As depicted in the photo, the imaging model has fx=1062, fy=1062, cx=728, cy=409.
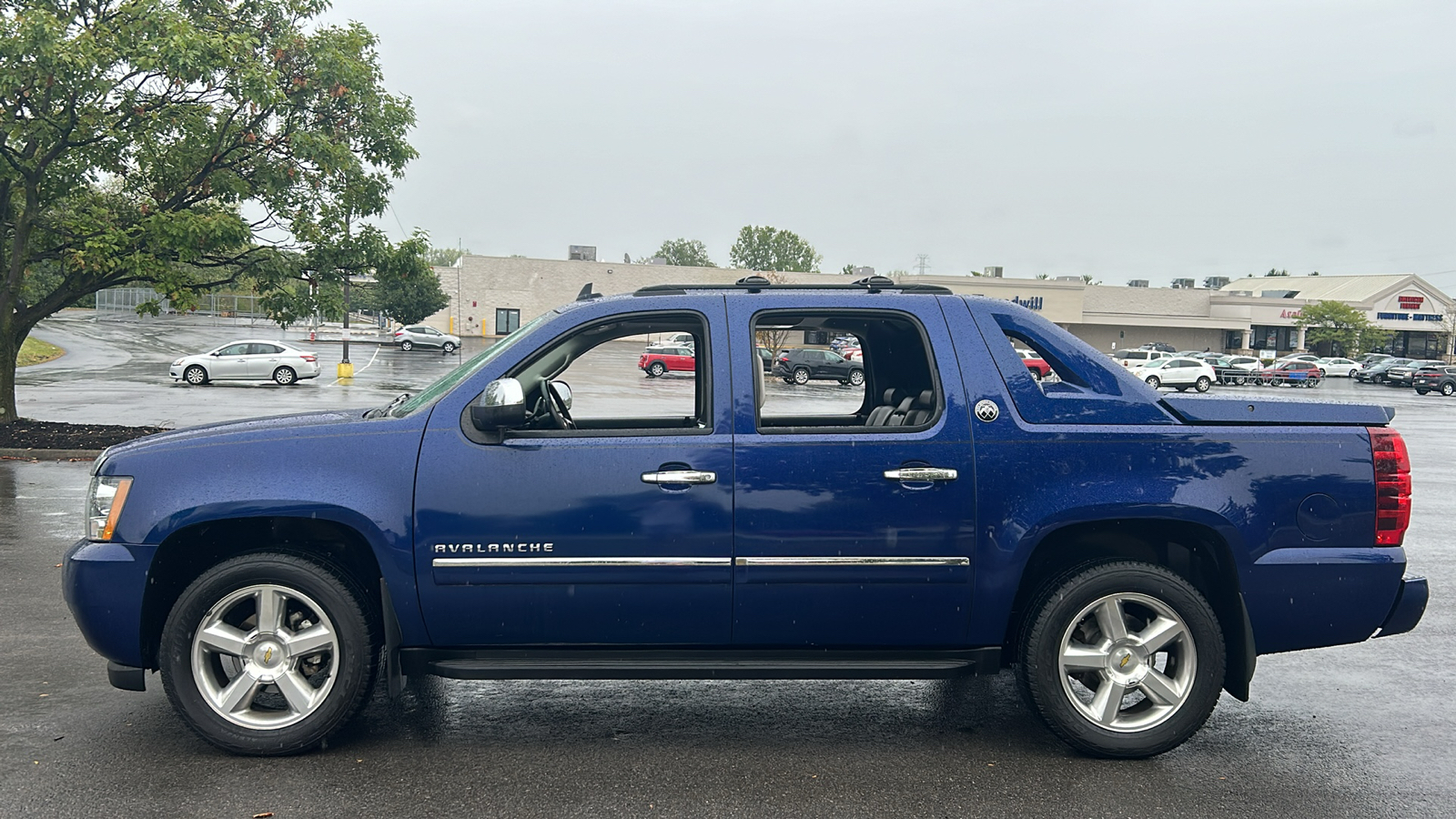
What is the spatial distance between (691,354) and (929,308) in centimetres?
106

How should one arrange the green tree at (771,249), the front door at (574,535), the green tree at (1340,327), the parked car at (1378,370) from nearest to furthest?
the front door at (574,535), the parked car at (1378,370), the green tree at (1340,327), the green tree at (771,249)

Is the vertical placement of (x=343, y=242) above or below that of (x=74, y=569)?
above

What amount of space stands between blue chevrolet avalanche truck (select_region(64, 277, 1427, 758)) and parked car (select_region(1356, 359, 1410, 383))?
64.9m

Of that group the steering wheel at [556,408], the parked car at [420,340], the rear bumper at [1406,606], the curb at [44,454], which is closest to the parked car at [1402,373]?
the parked car at [420,340]

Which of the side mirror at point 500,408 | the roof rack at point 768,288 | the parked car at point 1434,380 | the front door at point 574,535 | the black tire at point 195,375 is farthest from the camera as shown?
the parked car at point 1434,380

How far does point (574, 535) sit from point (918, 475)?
137 centimetres

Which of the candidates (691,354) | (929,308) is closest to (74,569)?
(691,354)

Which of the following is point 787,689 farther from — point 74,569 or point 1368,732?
point 74,569

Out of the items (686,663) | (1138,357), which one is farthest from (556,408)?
(1138,357)

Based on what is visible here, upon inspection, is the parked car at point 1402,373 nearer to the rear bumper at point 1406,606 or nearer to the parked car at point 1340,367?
the parked car at point 1340,367

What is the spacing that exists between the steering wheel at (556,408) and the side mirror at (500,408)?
414 millimetres

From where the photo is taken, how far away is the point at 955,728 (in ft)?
15.5

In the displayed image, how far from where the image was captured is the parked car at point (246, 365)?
101 feet

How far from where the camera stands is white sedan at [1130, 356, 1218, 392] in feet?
152
